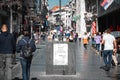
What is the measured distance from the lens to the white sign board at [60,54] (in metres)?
16.6

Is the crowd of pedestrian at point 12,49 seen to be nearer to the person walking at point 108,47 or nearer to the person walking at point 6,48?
the person walking at point 6,48

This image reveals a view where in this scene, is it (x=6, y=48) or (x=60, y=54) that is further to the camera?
(x=60, y=54)

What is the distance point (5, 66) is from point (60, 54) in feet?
11.0

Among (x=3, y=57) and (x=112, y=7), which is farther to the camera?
(x=112, y=7)

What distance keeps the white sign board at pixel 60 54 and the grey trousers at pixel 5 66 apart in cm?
258

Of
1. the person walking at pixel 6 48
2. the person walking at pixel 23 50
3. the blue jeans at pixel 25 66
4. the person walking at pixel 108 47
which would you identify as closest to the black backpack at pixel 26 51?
the person walking at pixel 23 50

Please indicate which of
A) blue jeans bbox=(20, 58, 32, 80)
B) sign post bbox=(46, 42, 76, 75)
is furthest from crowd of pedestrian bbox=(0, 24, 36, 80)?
sign post bbox=(46, 42, 76, 75)

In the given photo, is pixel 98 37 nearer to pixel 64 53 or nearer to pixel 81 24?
pixel 64 53

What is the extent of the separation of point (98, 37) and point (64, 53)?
19.1 metres

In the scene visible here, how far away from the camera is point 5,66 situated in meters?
13.8

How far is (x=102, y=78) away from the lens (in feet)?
51.8

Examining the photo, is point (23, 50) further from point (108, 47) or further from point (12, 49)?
point (108, 47)

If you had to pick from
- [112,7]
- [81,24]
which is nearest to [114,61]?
[112,7]

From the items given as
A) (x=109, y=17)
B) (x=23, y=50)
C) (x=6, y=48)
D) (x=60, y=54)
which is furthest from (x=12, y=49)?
(x=109, y=17)
